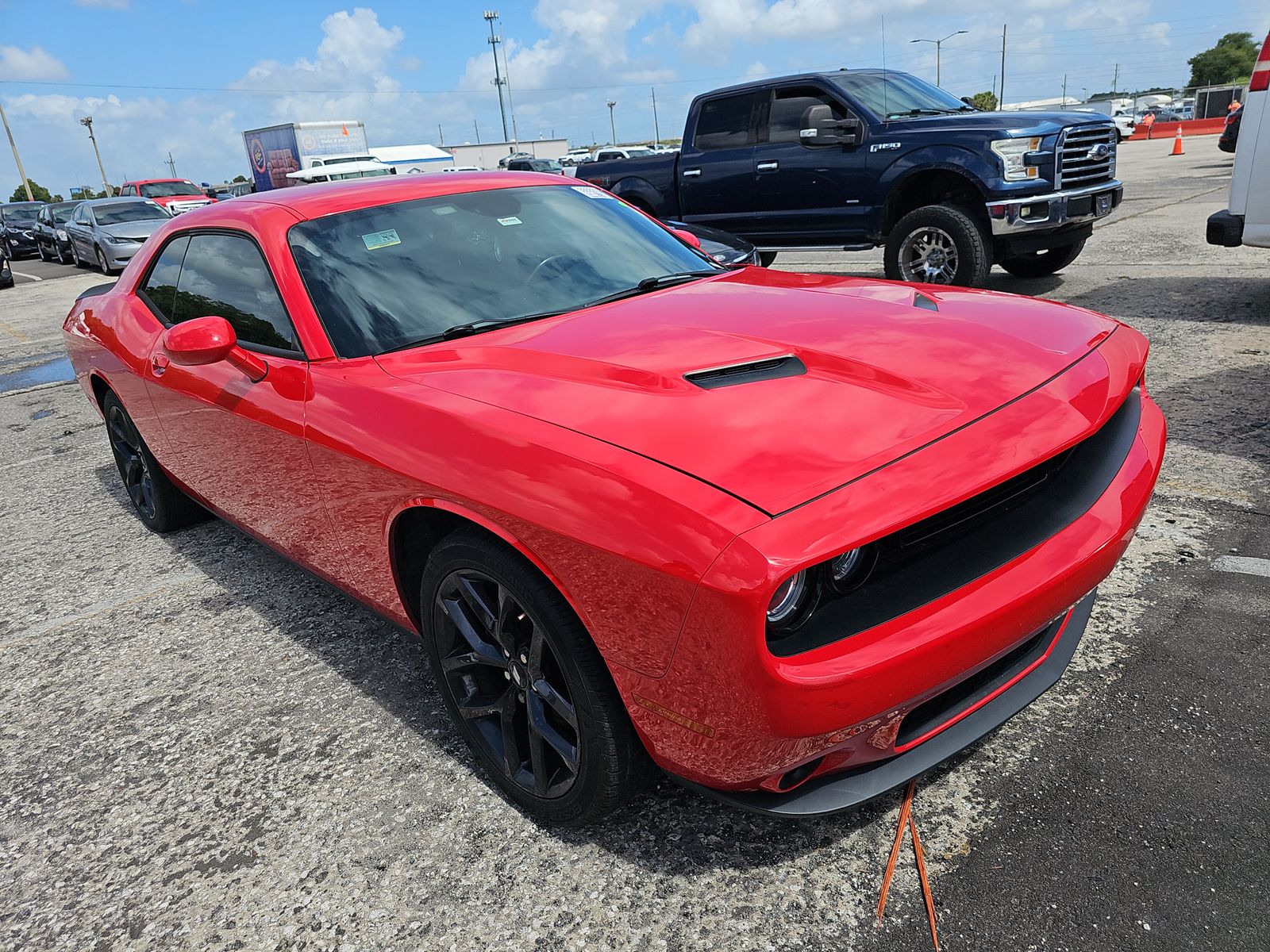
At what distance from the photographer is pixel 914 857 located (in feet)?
6.60

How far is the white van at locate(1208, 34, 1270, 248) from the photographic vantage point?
582 cm

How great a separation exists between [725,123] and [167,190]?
2408 centimetres

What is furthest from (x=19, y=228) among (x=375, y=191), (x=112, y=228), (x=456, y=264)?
(x=456, y=264)

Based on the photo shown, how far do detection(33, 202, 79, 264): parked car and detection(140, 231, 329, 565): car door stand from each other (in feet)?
70.5

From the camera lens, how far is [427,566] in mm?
2277

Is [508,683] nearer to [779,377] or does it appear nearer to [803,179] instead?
[779,377]

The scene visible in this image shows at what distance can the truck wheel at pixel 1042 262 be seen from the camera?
26.5 feet

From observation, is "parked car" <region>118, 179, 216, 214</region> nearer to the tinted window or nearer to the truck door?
the truck door

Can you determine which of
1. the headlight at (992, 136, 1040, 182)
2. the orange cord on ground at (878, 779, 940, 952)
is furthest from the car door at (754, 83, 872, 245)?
the orange cord on ground at (878, 779, 940, 952)

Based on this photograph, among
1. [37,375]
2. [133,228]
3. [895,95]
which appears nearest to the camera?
[895,95]

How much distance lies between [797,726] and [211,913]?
146 centimetres

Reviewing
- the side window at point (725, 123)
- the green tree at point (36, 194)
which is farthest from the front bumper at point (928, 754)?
the green tree at point (36, 194)

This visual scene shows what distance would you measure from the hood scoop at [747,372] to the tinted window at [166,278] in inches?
103

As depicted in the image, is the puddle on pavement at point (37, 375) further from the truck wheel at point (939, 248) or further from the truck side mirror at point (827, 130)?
the truck wheel at point (939, 248)
